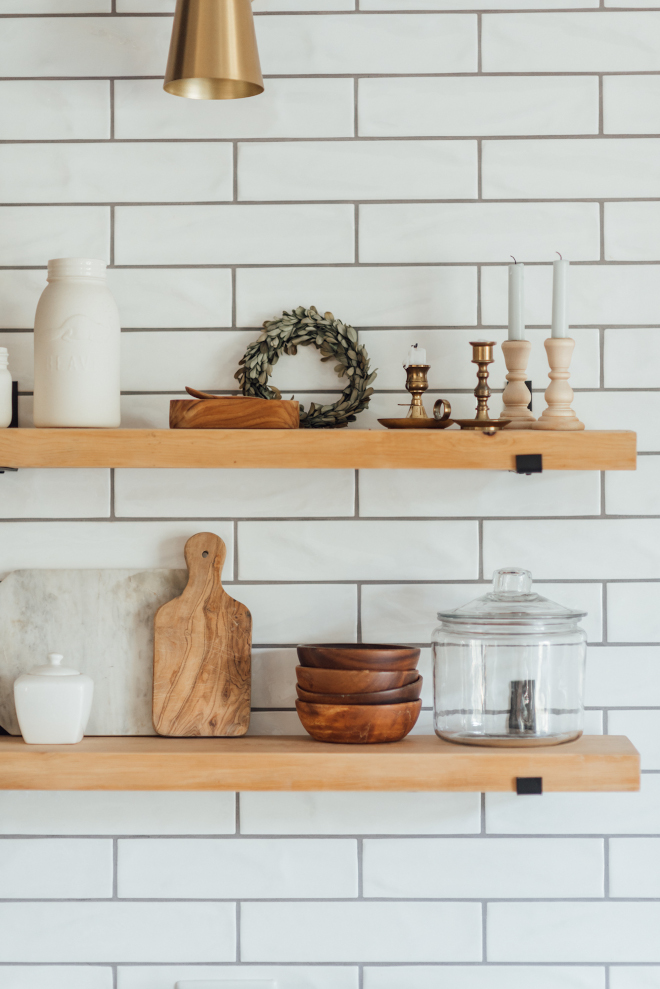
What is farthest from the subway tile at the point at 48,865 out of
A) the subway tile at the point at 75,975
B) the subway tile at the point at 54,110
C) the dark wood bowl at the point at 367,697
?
the subway tile at the point at 54,110

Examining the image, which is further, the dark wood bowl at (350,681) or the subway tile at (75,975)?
the subway tile at (75,975)

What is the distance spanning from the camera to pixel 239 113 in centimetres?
132

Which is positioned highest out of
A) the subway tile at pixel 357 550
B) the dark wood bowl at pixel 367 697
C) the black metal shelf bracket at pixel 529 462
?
the black metal shelf bracket at pixel 529 462

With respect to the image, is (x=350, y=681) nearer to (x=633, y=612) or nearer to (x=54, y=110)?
(x=633, y=612)

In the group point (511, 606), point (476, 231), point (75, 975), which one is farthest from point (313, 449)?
point (75, 975)

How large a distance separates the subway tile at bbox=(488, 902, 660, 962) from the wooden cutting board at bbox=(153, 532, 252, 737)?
53 centimetres

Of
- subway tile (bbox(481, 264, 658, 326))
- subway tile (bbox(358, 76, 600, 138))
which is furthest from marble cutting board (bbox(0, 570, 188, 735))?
subway tile (bbox(358, 76, 600, 138))

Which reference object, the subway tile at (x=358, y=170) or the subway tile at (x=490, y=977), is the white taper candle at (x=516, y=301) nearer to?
the subway tile at (x=358, y=170)

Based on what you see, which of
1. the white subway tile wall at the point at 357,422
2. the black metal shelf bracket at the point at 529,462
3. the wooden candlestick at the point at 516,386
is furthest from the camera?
the white subway tile wall at the point at 357,422

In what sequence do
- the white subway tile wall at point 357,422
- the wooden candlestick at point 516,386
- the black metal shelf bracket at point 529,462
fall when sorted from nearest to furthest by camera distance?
the black metal shelf bracket at point 529,462 < the wooden candlestick at point 516,386 < the white subway tile wall at point 357,422

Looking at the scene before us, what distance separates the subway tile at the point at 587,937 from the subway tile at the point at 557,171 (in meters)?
1.02

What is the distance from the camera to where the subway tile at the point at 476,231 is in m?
1.31

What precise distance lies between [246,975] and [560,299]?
1132 mm

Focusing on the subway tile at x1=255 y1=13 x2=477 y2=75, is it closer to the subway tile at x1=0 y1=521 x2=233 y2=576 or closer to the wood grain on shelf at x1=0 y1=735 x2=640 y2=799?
the subway tile at x1=0 y1=521 x2=233 y2=576
